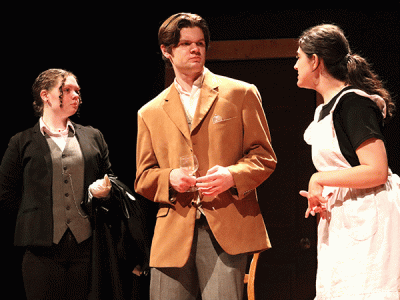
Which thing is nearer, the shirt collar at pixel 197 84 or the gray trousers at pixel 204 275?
the gray trousers at pixel 204 275

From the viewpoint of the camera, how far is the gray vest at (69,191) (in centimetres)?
279

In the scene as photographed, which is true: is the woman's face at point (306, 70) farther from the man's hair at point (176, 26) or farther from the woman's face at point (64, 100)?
the woman's face at point (64, 100)

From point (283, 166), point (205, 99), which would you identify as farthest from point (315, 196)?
point (283, 166)

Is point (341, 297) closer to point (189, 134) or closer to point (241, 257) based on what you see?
point (241, 257)

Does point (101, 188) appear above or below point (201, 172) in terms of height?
below

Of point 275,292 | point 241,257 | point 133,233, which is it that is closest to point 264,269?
Result: point 275,292

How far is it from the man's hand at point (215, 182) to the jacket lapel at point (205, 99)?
25 cm

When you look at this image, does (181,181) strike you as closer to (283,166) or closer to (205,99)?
(205,99)

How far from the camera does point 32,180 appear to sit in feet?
9.34

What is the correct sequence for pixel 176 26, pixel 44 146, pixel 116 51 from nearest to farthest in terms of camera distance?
pixel 176 26 → pixel 44 146 → pixel 116 51

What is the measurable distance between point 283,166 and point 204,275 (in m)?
2.08

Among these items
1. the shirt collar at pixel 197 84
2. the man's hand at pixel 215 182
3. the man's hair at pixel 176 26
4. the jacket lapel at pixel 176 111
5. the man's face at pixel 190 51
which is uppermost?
the man's hair at pixel 176 26

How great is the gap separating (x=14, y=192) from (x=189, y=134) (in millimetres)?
1356

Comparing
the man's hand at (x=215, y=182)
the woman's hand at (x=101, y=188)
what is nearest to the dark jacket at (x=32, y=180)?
the woman's hand at (x=101, y=188)
